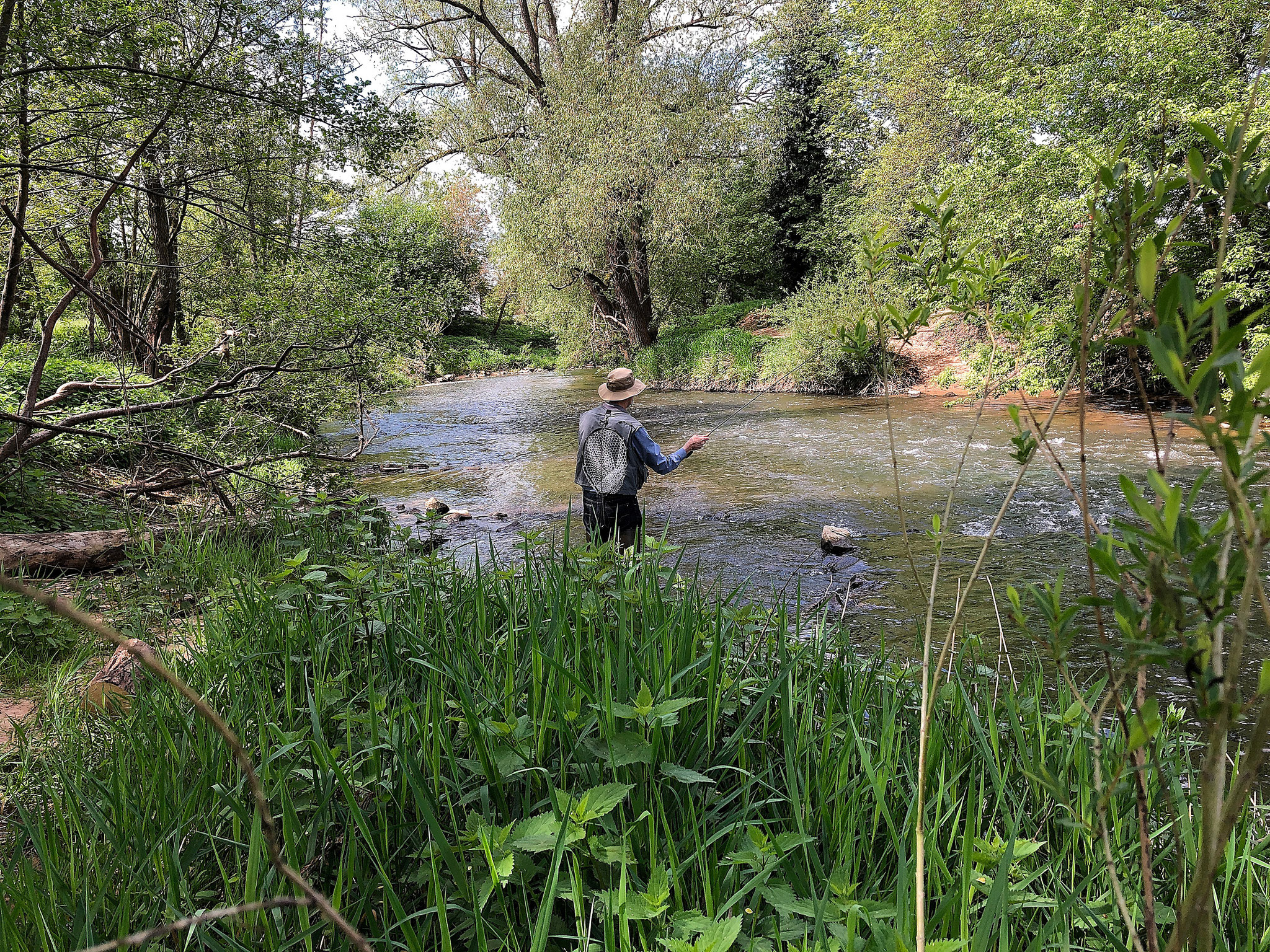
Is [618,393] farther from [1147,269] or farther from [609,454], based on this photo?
[1147,269]

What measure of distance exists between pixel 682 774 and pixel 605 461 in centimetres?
389

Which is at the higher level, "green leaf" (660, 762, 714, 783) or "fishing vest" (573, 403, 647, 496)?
"fishing vest" (573, 403, 647, 496)

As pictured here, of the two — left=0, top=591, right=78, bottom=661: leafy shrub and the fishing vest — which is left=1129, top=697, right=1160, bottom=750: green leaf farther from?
left=0, top=591, right=78, bottom=661: leafy shrub

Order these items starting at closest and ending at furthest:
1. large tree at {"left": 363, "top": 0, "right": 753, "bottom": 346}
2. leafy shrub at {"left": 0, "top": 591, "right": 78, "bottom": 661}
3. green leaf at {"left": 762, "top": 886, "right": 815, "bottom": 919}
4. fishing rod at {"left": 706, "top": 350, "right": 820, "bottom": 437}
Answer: green leaf at {"left": 762, "top": 886, "right": 815, "bottom": 919}, leafy shrub at {"left": 0, "top": 591, "right": 78, "bottom": 661}, fishing rod at {"left": 706, "top": 350, "right": 820, "bottom": 437}, large tree at {"left": 363, "top": 0, "right": 753, "bottom": 346}

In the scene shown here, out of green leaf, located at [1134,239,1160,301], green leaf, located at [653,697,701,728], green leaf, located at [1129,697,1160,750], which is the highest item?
green leaf, located at [1134,239,1160,301]

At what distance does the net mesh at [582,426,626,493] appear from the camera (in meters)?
5.61

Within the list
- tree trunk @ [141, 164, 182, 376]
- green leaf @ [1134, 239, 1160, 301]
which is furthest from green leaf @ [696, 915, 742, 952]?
tree trunk @ [141, 164, 182, 376]

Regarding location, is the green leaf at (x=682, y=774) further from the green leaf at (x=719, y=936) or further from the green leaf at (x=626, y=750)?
the green leaf at (x=719, y=936)

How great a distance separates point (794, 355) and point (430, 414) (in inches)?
402

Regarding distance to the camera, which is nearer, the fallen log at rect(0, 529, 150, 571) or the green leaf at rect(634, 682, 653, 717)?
the green leaf at rect(634, 682, 653, 717)

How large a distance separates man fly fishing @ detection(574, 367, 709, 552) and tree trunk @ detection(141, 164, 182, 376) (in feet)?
17.4

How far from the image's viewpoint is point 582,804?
1.73 meters

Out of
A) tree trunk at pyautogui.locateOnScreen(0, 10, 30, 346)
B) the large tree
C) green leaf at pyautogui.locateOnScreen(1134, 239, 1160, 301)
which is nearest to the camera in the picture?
green leaf at pyautogui.locateOnScreen(1134, 239, 1160, 301)

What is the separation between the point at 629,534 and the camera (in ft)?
19.7
